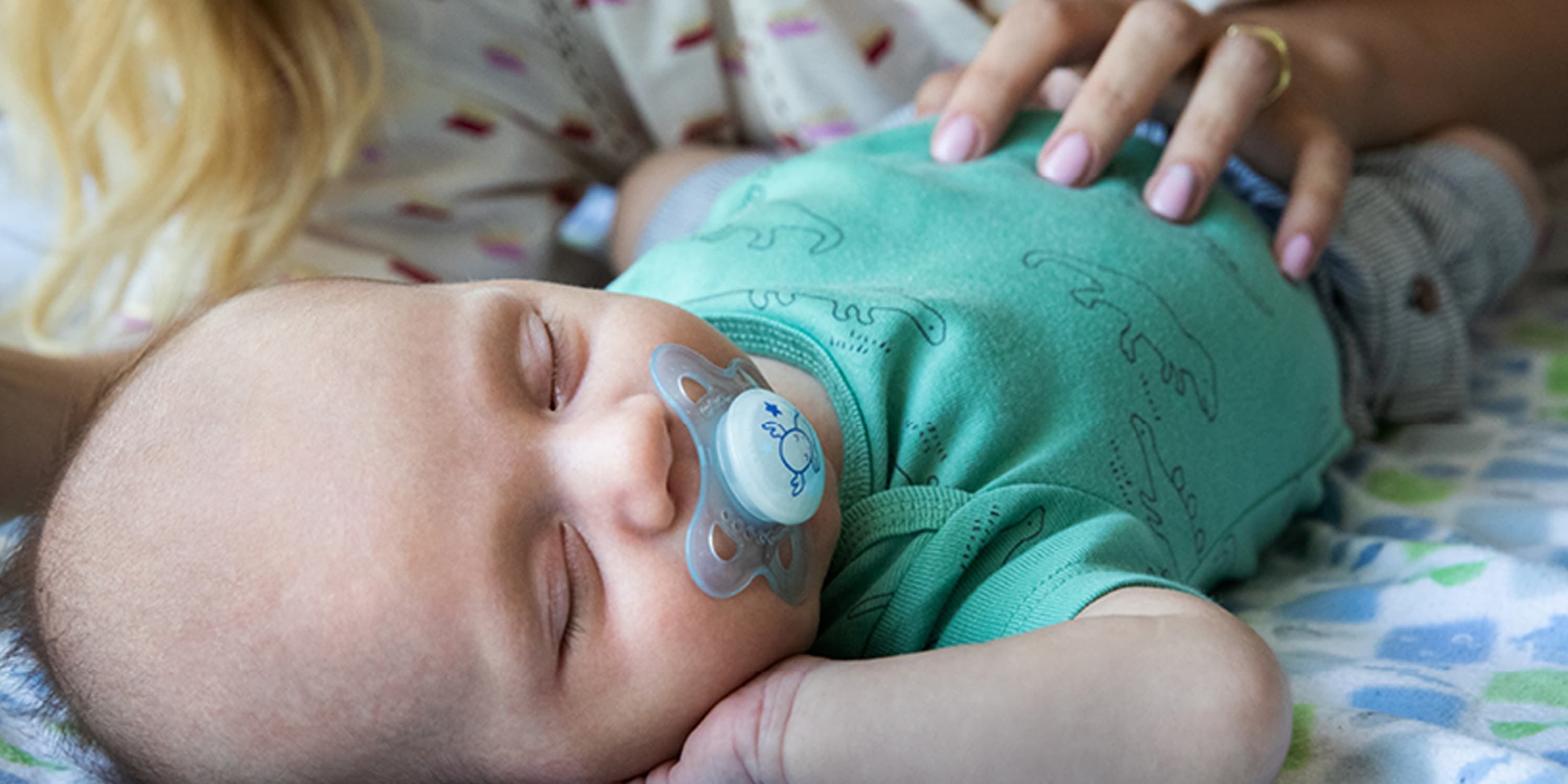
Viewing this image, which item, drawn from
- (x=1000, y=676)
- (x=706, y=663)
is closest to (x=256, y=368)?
(x=706, y=663)

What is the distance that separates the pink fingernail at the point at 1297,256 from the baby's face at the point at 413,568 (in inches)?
28.4

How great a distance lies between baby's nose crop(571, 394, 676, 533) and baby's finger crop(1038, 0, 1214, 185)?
60cm

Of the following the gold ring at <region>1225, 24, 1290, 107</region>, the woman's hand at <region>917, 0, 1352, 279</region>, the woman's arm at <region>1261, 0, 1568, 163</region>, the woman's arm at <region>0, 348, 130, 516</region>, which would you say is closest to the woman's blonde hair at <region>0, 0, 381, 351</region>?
the woman's arm at <region>0, 348, 130, 516</region>

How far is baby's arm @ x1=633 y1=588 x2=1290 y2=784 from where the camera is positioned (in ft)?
2.19

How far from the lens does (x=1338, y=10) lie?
1.51 metres

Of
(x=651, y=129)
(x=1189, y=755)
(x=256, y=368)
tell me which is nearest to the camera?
(x=1189, y=755)

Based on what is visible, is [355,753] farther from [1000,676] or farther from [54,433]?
[54,433]

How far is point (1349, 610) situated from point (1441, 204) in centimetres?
63

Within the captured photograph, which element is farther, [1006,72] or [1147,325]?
[1006,72]

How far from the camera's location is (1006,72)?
3.98 ft

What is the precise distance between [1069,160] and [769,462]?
0.57 meters

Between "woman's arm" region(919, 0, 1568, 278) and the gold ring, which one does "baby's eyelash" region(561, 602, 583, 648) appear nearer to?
"woman's arm" region(919, 0, 1568, 278)

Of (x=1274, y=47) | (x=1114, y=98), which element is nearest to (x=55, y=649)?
(x=1114, y=98)

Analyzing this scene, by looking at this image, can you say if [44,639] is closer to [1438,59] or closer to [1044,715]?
[1044,715]
